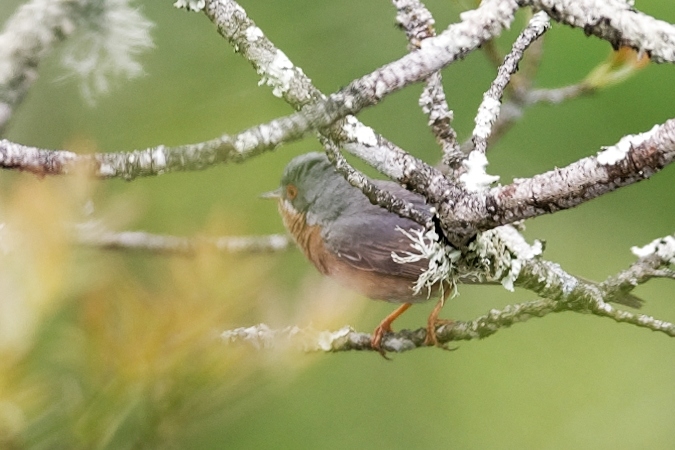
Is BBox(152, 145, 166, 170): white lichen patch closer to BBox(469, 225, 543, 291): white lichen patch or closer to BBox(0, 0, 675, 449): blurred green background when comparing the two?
BBox(0, 0, 675, 449): blurred green background

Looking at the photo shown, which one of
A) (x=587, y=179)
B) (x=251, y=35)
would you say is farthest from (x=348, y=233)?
(x=587, y=179)

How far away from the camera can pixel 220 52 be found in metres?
0.65

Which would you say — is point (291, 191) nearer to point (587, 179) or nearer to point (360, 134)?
point (360, 134)

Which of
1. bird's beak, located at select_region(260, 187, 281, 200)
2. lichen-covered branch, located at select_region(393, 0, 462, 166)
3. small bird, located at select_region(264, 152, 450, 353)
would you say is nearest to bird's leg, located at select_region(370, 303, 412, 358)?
small bird, located at select_region(264, 152, 450, 353)

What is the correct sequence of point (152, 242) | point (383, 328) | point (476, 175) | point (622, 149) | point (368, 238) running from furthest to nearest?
point (368, 238) → point (383, 328) → point (152, 242) → point (476, 175) → point (622, 149)

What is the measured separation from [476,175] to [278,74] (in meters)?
0.16

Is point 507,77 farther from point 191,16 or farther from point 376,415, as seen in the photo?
point 376,415

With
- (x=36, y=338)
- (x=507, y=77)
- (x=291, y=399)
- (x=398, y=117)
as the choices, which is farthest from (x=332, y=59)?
(x=36, y=338)

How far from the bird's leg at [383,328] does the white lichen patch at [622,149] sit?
0.47 meters

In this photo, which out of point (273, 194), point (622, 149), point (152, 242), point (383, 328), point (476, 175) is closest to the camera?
point (622, 149)

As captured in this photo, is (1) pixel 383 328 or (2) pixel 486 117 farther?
(1) pixel 383 328

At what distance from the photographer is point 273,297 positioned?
1.57ft

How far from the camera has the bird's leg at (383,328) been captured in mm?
830

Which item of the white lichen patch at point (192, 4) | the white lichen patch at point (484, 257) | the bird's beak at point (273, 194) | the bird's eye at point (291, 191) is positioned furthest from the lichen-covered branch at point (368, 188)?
the bird's eye at point (291, 191)
